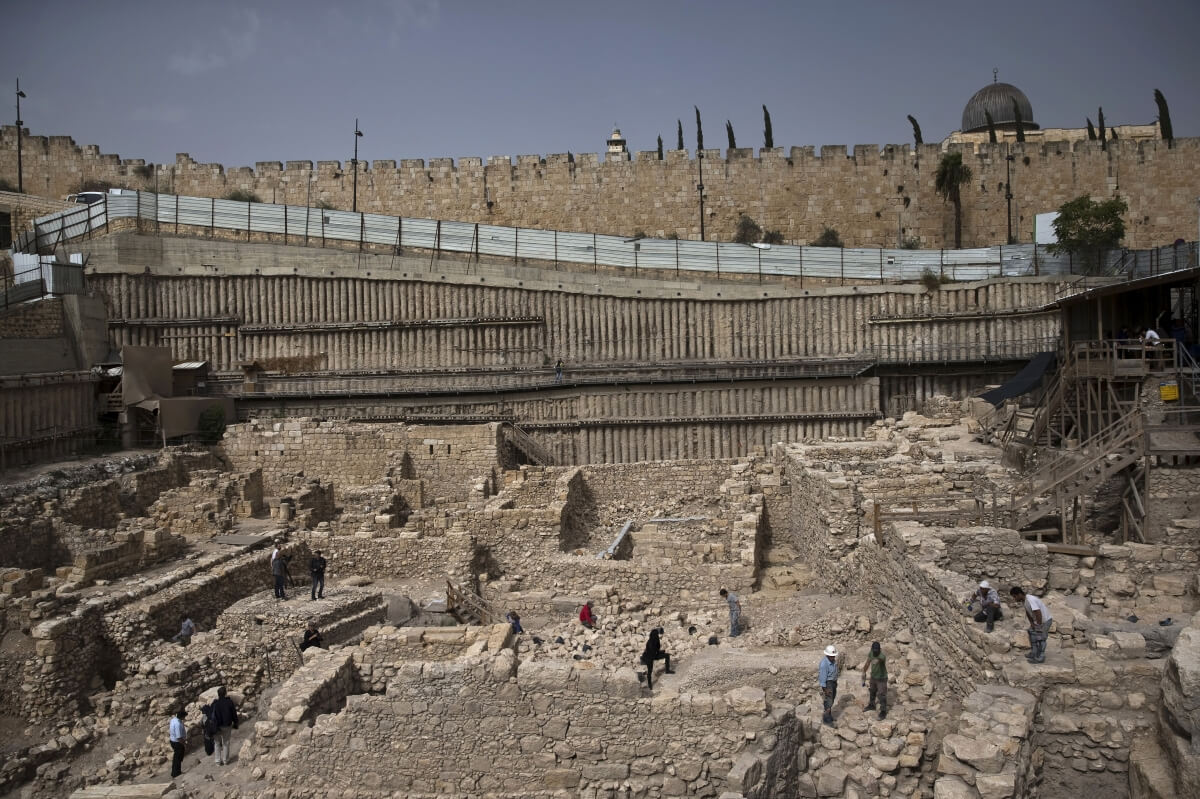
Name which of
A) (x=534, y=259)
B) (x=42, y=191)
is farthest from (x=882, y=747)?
(x=42, y=191)

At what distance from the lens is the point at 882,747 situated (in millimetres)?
8383

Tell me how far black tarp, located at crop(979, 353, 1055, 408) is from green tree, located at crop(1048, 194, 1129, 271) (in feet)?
24.9

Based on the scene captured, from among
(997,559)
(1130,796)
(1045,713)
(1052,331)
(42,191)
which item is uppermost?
(42,191)

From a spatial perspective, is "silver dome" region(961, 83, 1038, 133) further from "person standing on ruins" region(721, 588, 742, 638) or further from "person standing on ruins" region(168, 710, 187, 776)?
"person standing on ruins" region(168, 710, 187, 776)

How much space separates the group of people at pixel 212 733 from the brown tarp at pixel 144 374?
12.7m

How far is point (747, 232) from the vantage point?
32406 mm

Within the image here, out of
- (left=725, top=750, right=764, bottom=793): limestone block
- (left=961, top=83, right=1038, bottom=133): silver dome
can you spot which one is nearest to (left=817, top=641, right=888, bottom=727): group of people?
(left=725, top=750, right=764, bottom=793): limestone block

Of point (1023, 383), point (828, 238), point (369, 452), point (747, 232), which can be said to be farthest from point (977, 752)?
point (747, 232)

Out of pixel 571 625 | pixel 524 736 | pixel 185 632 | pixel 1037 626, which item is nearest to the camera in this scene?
pixel 1037 626

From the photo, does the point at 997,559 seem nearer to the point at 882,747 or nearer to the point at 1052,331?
the point at 882,747

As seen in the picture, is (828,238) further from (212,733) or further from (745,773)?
(745,773)

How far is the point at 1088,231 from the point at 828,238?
7983mm

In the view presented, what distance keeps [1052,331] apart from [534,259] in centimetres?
1372

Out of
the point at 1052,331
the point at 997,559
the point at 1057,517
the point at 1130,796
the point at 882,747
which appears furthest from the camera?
the point at 1052,331
